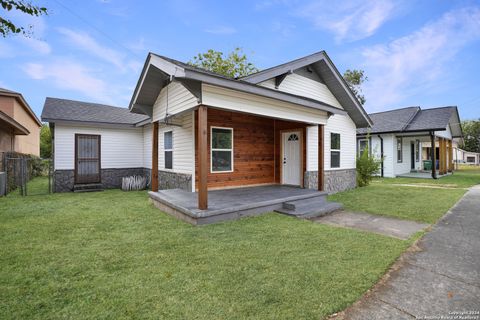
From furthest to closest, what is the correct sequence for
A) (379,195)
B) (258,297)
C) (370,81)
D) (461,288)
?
1. (370,81)
2. (379,195)
3. (461,288)
4. (258,297)

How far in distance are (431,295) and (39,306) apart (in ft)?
12.9

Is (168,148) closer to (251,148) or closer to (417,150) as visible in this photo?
(251,148)

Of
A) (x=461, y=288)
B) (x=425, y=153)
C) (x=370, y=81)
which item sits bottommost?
(x=461, y=288)

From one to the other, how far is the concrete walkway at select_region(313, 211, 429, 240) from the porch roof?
3.26 m

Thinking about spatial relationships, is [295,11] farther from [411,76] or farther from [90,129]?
[411,76]

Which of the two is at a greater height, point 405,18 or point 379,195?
point 405,18

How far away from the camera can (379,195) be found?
886 cm

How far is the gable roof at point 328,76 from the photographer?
7.15 m

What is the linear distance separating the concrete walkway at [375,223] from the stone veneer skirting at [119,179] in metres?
4.20

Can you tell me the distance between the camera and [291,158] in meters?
9.17

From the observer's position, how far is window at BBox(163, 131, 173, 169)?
861cm

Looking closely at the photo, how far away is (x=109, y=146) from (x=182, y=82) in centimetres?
801

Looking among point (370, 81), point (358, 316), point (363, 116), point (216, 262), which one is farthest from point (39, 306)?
point (370, 81)

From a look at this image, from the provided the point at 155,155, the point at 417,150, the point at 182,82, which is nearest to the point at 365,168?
the point at 155,155
